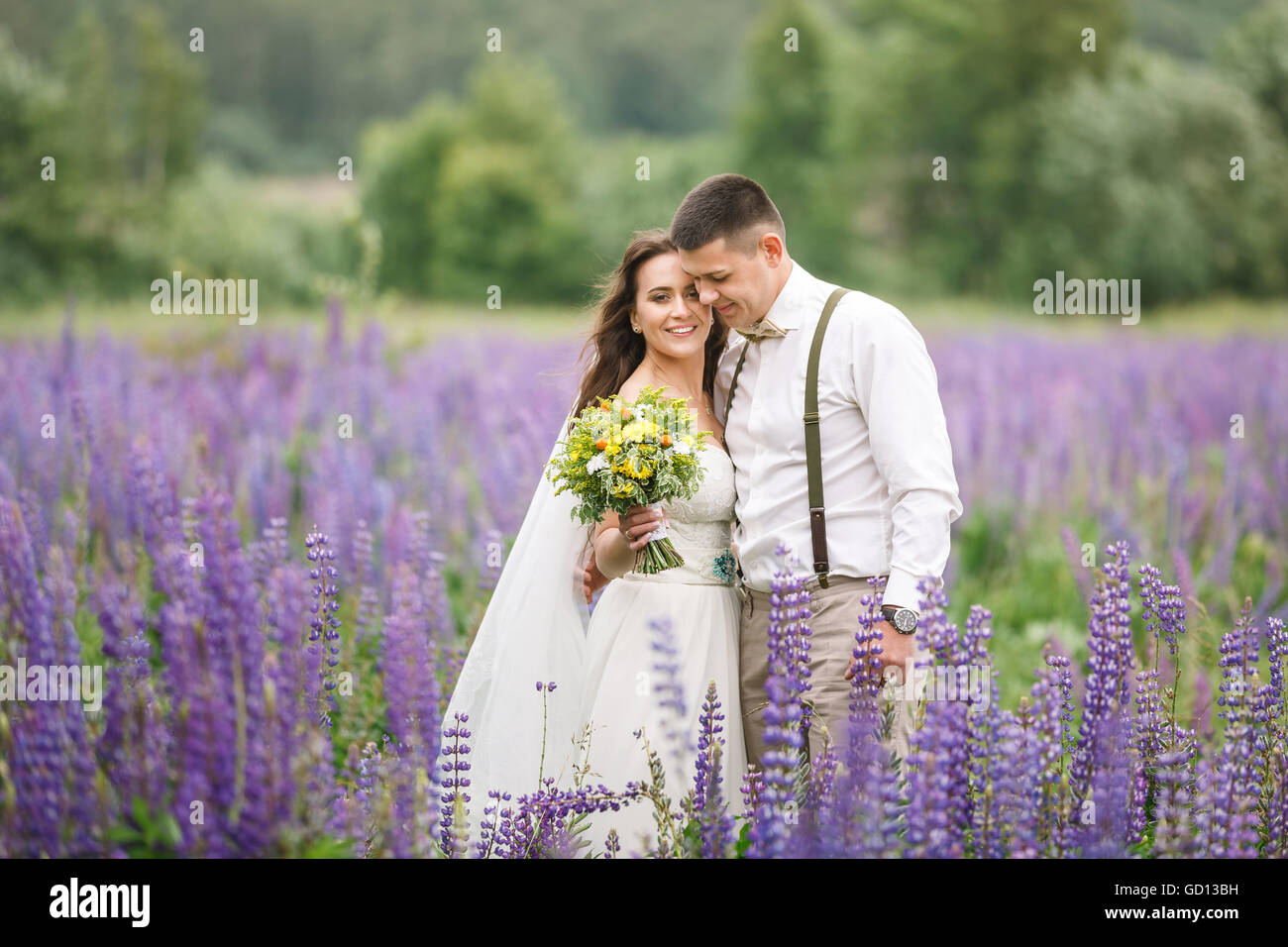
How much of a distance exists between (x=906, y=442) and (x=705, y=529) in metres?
0.71

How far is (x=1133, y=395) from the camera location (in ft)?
31.4

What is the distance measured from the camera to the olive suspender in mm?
3105

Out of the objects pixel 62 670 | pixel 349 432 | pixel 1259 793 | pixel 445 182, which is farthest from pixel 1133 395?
pixel 445 182

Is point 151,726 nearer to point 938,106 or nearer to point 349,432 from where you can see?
point 349,432

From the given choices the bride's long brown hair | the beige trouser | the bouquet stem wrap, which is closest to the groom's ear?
the bride's long brown hair

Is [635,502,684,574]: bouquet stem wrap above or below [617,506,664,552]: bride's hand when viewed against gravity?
below

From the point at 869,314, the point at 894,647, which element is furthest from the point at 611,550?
the point at 869,314

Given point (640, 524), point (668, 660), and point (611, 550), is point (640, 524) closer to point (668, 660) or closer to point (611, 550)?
point (611, 550)

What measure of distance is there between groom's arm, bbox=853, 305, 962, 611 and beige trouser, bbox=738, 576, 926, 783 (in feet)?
0.51

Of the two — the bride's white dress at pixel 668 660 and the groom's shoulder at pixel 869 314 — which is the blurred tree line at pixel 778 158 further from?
the bride's white dress at pixel 668 660

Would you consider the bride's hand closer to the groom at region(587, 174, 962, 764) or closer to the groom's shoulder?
the groom at region(587, 174, 962, 764)

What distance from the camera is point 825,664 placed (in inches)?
120

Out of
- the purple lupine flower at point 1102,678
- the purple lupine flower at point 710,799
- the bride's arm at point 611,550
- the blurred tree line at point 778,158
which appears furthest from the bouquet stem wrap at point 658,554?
the blurred tree line at point 778,158

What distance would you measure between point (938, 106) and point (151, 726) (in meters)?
40.3
